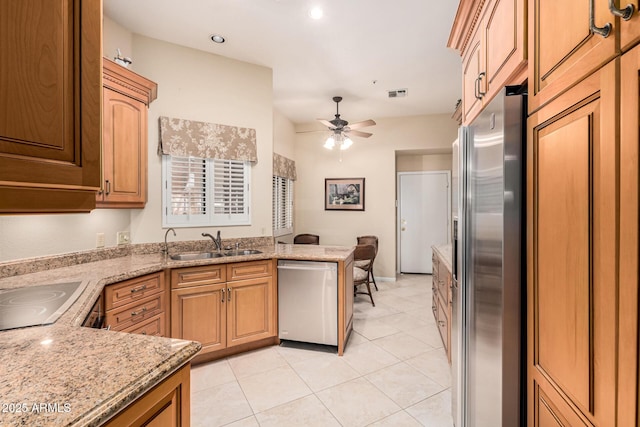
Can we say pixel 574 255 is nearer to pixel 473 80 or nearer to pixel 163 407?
pixel 163 407

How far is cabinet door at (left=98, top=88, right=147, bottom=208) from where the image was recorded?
2.28 m

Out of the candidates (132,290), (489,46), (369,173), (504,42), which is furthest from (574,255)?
(369,173)

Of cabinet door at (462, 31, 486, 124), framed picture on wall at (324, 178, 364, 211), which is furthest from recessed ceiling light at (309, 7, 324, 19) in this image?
framed picture on wall at (324, 178, 364, 211)

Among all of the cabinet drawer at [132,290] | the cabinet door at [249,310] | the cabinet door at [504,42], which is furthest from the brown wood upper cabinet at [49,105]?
the cabinet door at [249,310]

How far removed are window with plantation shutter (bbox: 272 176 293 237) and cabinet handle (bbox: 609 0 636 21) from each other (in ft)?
14.4

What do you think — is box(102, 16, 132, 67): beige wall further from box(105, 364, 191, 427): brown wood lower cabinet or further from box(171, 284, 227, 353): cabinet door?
box(105, 364, 191, 427): brown wood lower cabinet

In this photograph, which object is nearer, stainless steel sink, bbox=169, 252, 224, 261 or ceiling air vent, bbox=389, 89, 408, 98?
stainless steel sink, bbox=169, 252, 224, 261

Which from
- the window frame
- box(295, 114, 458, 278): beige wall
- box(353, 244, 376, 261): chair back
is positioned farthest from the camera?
box(295, 114, 458, 278): beige wall

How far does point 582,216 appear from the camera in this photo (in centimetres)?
73

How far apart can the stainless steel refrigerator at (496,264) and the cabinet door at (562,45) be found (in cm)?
11

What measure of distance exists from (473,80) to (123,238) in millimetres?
3076

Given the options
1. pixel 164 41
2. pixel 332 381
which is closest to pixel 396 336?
pixel 332 381

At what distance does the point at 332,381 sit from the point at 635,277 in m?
2.22

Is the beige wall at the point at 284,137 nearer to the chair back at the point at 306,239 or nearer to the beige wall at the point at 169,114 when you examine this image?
the chair back at the point at 306,239
